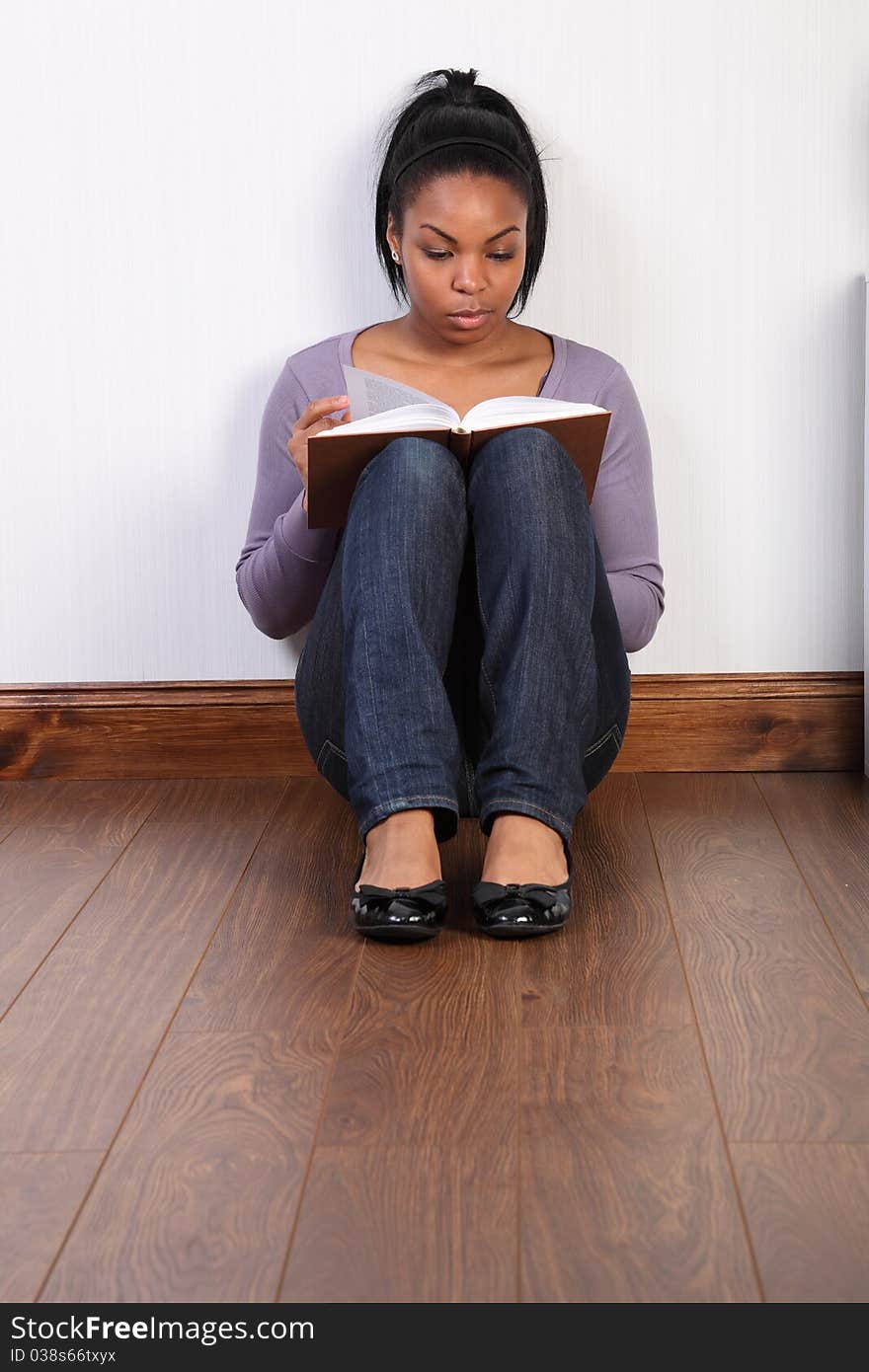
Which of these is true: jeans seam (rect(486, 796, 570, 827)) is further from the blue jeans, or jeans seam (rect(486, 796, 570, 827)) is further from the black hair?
the black hair

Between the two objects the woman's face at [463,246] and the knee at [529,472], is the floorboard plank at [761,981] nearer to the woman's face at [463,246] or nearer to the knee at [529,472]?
the knee at [529,472]

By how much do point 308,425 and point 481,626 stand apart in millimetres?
286

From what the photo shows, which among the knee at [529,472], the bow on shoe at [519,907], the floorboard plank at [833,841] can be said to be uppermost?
the knee at [529,472]

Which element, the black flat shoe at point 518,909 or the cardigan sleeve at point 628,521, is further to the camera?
the cardigan sleeve at point 628,521

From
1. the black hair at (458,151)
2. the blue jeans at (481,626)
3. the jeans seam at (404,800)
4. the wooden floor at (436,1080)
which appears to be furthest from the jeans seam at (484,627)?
the black hair at (458,151)

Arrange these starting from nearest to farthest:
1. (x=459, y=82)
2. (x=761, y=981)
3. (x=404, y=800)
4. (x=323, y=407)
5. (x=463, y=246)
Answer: (x=761, y=981), (x=404, y=800), (x=323, y=407), (x=463, y=246), (x=459, y=82)

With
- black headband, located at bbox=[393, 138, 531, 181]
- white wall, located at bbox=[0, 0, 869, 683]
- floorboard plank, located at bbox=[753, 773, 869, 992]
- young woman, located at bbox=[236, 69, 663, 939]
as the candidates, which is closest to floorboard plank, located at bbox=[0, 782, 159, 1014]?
white wall, located at bbox=[0, 0, 869, 683]

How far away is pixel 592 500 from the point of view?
175 centimetres

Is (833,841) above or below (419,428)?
below

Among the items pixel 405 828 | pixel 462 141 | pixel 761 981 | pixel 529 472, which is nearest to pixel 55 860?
pixel 405 828

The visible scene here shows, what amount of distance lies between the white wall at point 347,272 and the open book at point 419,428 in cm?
46

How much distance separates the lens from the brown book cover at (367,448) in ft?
4.75

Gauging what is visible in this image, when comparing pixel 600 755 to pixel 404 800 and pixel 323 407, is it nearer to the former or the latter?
pixel 404 800
